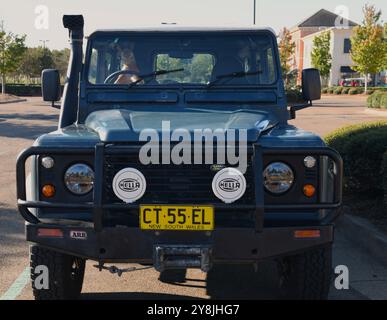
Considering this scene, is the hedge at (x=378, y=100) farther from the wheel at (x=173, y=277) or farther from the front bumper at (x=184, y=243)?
the front bumper at (x=184, y=243)

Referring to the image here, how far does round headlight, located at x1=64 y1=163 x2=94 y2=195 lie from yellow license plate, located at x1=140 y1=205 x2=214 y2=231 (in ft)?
1.38

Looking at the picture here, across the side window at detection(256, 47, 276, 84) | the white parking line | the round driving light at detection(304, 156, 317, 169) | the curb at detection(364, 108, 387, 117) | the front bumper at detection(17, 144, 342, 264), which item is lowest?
the curb at detection(364, 108, 387, 117)

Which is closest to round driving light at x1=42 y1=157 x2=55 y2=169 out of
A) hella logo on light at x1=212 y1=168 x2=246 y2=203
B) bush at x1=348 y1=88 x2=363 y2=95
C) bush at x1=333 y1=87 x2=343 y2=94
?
hella logo on light at x1=212 y1=168 x2=246 y2=203

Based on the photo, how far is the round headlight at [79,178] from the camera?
146 inches

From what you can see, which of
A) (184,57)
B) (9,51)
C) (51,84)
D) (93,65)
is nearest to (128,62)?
(93,65)

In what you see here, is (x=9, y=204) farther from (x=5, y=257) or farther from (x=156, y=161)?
(x=156, y=161)

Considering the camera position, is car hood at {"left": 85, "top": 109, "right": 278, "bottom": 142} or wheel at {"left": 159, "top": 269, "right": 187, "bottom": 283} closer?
car hood at {"left": 85, "top": 109, "right": 278, "bottom": 142}

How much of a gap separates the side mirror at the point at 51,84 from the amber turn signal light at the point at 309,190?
8.87 ft

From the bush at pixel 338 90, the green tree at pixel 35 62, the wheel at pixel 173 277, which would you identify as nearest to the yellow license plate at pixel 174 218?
the wheel at pixel 173 277

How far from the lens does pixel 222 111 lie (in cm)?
467

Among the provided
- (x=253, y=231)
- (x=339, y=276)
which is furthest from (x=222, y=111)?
(x=339, y=276)

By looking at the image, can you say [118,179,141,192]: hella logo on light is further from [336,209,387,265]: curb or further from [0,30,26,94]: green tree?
[0,30,26,94]: green tree

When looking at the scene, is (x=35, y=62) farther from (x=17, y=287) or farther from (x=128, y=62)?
(x=17, y=287)

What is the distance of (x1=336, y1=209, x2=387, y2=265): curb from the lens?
557 cm
